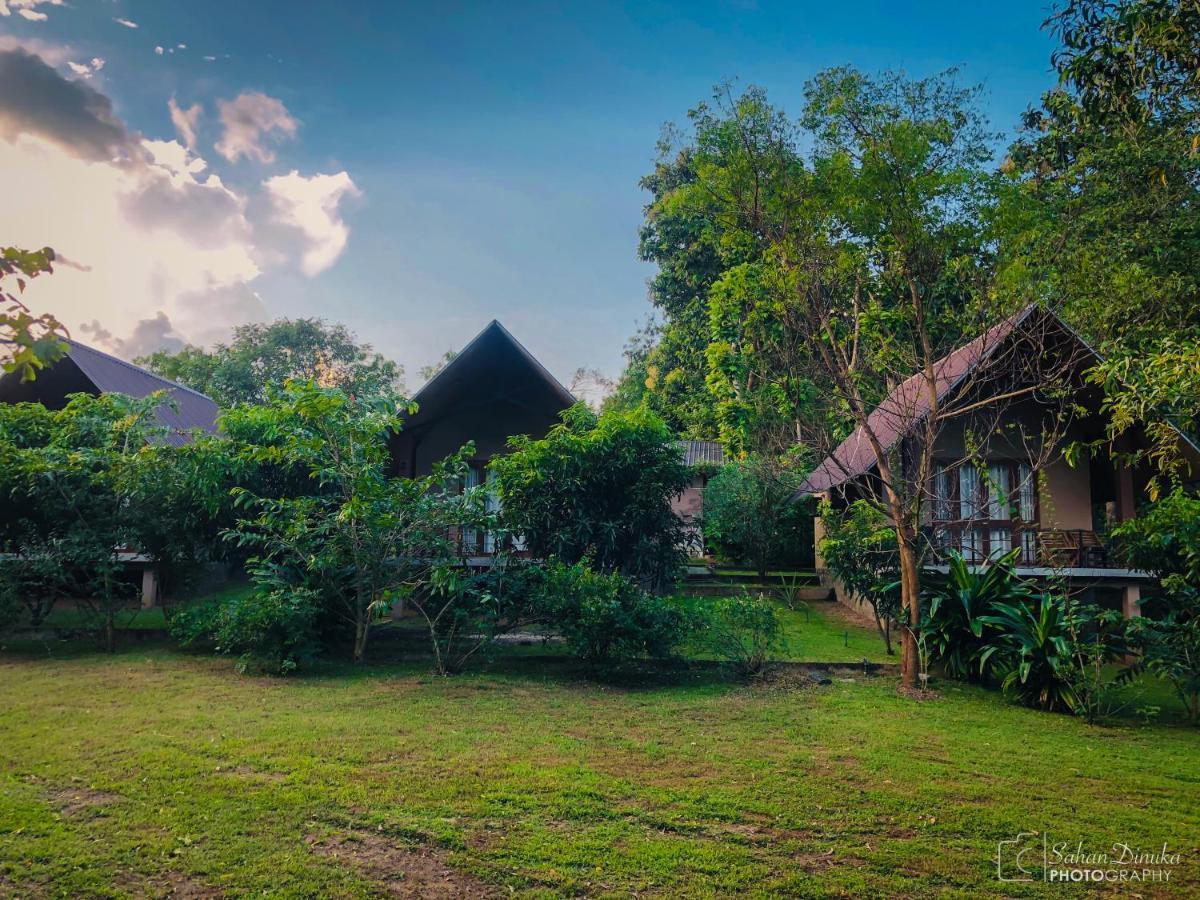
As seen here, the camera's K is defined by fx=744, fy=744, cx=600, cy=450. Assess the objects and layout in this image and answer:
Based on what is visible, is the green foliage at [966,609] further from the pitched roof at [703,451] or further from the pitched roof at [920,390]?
the pitched roof at [703,451]

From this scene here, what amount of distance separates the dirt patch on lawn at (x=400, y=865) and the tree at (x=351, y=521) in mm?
4013

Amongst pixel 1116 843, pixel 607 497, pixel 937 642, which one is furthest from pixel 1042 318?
pixel 1116 843

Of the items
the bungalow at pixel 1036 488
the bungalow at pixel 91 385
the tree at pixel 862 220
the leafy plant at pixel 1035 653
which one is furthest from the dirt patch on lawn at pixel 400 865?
the bungalow at pixel 91 385

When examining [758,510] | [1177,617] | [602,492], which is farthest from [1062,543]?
[602,492]

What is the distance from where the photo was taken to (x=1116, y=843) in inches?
159

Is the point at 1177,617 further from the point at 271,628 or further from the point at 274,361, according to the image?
the point at 274,361

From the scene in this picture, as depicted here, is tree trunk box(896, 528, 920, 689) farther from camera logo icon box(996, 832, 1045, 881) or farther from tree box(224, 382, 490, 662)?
tree box(224, 382, 490, 662)

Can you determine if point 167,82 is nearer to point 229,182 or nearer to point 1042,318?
point 229,182

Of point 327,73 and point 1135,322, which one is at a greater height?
point 327,73

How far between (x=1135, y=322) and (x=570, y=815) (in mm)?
10706

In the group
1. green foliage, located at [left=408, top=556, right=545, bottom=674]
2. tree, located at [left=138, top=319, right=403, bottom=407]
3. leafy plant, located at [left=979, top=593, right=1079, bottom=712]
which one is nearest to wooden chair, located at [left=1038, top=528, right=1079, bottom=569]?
leafy plant, located at [left=979, top=593, right=1079, bottom=712]

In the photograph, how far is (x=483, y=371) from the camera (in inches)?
500

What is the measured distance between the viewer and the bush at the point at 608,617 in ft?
25.0

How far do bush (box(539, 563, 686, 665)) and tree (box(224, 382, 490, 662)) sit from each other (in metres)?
1.34
